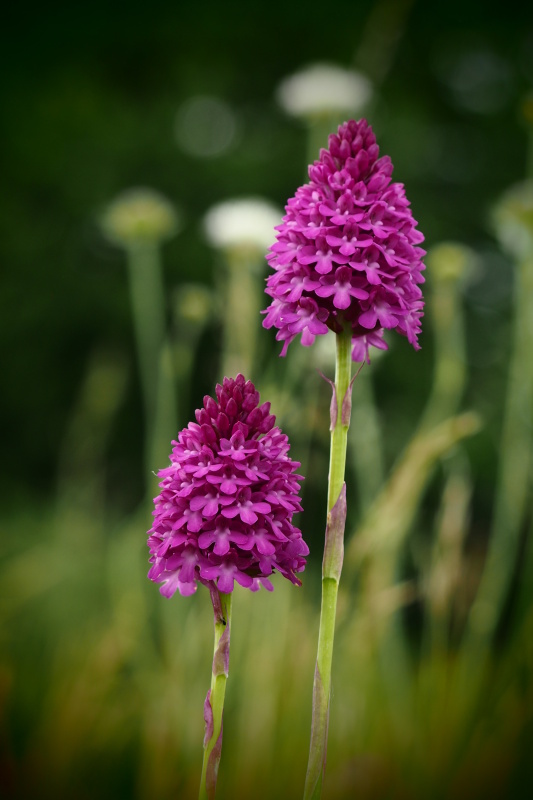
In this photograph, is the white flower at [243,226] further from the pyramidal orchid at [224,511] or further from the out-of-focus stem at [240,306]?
the pyramidal orchid at [224,511]

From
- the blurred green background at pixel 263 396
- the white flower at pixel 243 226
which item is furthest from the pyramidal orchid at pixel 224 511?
the white flower at pixel 243 226

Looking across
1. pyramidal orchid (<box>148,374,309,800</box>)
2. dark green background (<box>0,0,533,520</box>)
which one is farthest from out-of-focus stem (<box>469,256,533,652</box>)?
dark green background (<box>0,0,533,520</box>)

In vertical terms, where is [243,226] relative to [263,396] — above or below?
above

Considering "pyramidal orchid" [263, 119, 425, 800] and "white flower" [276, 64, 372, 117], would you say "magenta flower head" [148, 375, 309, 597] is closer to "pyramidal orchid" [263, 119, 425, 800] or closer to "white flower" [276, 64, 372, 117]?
"pyramidal orchid" [263, 119, 425, 800]

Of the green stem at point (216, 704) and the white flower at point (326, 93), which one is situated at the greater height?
the white flower at point (326, 93)

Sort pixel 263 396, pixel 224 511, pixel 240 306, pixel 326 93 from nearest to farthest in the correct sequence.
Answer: pixel 224 511 → pixel 263 396 → pixel 240 306 → pixel 326 93

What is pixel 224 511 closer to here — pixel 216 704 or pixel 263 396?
pixel 216 704

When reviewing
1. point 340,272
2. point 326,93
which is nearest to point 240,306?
point 326,93
